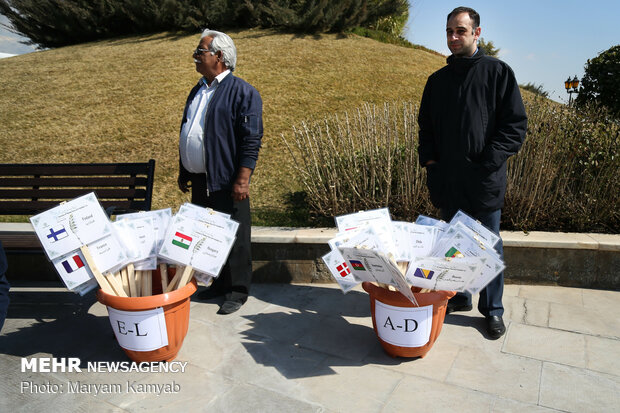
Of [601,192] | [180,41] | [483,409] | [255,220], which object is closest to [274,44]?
[180,41]

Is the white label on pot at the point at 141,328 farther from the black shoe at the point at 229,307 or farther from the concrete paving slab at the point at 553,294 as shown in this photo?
the concrete paving slab at the point at 553,294

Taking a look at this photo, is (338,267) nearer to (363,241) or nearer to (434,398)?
(363,241)

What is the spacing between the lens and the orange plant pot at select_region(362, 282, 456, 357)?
2.53 metres

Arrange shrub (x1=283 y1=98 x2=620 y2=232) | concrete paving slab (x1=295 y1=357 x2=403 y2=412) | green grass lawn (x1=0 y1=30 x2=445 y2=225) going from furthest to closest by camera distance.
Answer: green grass lawn (x1=0 y1=30 x2=445 y2=225), shrub (x1=283 y1=98 x2=620 y2=232), concrete paving slab (x1=295 y1=357 x2=403 y2=412)

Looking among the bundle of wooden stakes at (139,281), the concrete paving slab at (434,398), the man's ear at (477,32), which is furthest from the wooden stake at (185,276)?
the man's ear at (477,32)

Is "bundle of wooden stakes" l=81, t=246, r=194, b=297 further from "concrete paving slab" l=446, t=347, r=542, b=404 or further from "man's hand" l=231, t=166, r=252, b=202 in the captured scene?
"concrete paving slab" l=446, t=347, r=542, b=404

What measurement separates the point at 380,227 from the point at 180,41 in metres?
12.6

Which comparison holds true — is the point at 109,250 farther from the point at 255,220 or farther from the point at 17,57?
the point at 17,57

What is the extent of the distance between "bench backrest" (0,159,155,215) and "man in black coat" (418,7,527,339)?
2420 mm

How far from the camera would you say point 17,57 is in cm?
1376

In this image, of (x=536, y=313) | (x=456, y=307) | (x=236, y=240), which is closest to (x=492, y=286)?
(x=456, y=307)

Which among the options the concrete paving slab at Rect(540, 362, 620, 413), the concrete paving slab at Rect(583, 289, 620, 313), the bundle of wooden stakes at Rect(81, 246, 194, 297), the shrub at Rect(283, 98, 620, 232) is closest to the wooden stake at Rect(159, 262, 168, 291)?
the bundle of wooden stakes at Rect(81, 246, 194, 297)

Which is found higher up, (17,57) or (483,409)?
(17,57)

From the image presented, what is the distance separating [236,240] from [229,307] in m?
0.50
